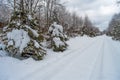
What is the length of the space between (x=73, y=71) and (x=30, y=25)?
4.38 meters

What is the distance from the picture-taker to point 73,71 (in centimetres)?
783

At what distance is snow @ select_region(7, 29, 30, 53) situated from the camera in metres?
9.66

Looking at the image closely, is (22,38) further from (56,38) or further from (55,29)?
(55,29)

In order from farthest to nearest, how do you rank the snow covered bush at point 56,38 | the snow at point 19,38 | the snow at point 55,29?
the snow at point 55,29 → the snow covered bush at point 56,38 → the snow at point 19,38

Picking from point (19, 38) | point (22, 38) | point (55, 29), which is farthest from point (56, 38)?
point (19, 38)

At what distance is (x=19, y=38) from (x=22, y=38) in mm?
161

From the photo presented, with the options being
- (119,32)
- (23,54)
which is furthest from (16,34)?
(119,32)

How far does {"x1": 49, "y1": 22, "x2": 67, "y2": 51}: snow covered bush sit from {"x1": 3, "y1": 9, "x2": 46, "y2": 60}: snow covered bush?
12.3ft

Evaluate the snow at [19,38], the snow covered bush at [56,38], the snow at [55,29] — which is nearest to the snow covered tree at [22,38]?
the snow at [19,38]

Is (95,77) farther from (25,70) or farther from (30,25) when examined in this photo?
(30,25)

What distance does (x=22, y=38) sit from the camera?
9.86 metres

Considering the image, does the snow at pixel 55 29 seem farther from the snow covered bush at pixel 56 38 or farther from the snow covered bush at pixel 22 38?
the snow covered bush at pixel 22 38

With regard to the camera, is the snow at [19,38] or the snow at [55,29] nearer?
the snow at [19,38]

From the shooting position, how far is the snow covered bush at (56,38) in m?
14.4
